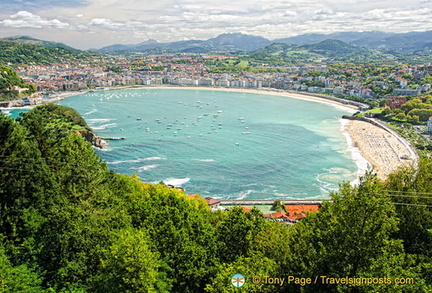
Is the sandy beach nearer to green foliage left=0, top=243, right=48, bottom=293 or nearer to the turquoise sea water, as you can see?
the turquoise sea water

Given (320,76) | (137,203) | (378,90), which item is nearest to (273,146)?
(137,203)

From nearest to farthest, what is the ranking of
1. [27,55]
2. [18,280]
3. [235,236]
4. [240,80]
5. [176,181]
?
1. [18,280]
2. [235,236]
3. [176,181]
4. [240,80]
5. [27,55]

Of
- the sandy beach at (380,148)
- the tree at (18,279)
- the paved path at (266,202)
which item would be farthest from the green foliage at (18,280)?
the sandy beach at (380,148)

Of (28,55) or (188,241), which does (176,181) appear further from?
(28,55)

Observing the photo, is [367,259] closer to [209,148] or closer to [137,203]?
[137,203]

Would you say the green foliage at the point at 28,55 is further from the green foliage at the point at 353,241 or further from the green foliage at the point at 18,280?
the green foliage at the point at 353,241

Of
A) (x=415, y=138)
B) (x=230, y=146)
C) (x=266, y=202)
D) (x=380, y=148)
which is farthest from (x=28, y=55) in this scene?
(x=266, y=202)

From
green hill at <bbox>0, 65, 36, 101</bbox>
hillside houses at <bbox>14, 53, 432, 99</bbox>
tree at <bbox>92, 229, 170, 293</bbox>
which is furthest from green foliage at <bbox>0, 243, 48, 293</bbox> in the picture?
hillside houses at <bbox>14, 53, 432, 99</bbox>
